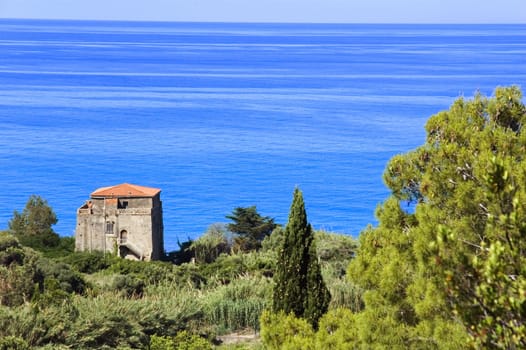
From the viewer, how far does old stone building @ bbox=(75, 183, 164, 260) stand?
2970 centimetres

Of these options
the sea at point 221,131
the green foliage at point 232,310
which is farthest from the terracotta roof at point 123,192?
the green foliage at point 232,310

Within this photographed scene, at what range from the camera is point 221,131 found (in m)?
60.6

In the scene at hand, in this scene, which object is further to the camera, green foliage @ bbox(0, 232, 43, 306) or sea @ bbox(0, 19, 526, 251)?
sea @ bbox(0, 19, 526, 251)

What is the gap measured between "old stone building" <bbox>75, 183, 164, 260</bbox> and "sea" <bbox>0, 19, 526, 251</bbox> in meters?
9.59

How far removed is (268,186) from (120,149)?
11.9 metres

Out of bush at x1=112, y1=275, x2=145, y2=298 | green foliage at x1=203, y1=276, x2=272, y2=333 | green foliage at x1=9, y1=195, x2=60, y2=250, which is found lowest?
green foliage at x1=203, y1=276, x2=272, y2=333

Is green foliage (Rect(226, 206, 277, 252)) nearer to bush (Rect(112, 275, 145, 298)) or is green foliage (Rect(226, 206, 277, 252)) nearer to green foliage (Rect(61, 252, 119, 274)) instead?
green foliage (Rect(61, 252, 119, 274))

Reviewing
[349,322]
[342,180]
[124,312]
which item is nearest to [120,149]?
[342,180]

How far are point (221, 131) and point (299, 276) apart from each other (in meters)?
50.6

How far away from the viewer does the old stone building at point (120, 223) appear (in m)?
29.7

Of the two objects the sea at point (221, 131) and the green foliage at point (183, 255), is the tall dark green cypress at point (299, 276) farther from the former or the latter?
the sea at point (221, 131)

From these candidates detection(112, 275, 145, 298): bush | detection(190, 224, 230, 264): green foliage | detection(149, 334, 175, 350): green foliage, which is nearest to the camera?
detection(149, 334, 175, 350): green foliage

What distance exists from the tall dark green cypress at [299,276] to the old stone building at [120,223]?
1976 cm

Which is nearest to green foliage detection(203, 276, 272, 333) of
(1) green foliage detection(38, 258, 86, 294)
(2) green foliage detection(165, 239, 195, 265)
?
(1) green foliage detection(38, 258, 86, 294)
